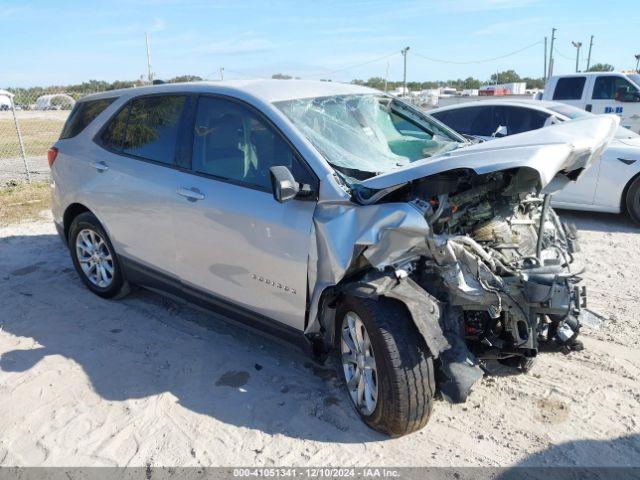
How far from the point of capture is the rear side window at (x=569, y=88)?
40.0 ft

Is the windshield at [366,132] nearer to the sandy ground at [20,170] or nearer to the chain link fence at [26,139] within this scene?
the chain link fence at [26,139]

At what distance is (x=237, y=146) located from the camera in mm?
3682

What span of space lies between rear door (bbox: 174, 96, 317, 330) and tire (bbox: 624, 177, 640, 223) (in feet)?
18.3

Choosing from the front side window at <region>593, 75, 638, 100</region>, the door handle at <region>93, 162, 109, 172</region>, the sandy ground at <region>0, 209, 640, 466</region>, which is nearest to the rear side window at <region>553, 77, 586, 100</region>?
the front side window at <region>593, 75, 638, 100</region>

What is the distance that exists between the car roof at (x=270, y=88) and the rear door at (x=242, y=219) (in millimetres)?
100

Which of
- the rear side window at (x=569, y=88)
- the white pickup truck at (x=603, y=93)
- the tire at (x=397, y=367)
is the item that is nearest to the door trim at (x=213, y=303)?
the tire at (x=397, y=367)

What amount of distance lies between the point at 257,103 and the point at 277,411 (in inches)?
77.3

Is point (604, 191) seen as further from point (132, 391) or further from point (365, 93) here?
point (132, 391)

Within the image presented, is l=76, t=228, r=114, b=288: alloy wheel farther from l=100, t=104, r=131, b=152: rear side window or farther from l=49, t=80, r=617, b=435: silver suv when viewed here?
l=100, t=104, r=131, b=152: rear side window

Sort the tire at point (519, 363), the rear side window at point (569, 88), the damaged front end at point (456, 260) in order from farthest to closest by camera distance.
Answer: the rear side window at point (569, 88) → the tire at point (519, 363) → the damaged front end at point (456, 260)

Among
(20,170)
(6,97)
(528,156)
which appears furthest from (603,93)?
(6,97)

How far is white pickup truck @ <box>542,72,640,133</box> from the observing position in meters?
11.9

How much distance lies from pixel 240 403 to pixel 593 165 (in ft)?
18.1

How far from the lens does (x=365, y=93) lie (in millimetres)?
4348
